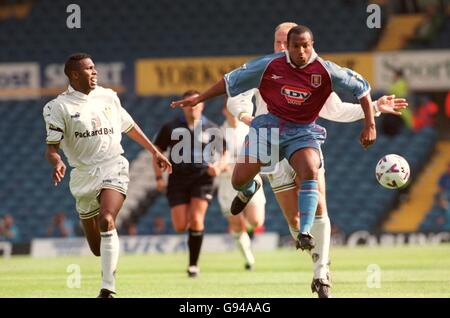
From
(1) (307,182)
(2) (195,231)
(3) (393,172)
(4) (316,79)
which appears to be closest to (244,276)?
(2) (195,231)

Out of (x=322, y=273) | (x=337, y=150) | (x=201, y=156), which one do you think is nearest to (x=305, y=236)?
(x=322, y=273)

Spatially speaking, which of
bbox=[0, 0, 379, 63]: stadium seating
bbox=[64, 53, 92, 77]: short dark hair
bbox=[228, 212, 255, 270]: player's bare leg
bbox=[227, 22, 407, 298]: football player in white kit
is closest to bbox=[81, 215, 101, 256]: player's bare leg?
bbox=[64, 53, 92, 77]: short dark hair

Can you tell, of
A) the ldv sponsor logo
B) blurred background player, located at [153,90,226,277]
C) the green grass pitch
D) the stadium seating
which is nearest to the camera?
the ldv sponsor logo

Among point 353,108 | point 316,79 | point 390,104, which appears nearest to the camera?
point 316,79

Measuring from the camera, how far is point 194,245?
1395cm

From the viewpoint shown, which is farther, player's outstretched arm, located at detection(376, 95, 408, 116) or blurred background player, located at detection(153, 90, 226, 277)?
blurred background player, located at detection(153, 90, 226, 277)

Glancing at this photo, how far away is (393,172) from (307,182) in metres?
1.86

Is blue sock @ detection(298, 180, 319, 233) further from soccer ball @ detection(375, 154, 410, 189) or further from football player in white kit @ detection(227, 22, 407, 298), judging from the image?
soccer ball @ detection(375, 154, 410, 189)

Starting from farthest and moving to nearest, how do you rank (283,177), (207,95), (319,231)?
(283,177), (319,231), (207,95)

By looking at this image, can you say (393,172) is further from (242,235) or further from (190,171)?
(242,235)

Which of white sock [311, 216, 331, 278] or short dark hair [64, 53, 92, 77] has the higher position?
short dark hair [64, 53, 92, 77]

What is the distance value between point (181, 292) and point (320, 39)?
17.9 metres

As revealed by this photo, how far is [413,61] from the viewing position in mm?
26516

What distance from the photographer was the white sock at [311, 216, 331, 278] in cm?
950
